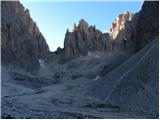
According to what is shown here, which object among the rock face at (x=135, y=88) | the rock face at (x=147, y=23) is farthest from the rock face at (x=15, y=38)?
the rock face at (x=135, y=88)

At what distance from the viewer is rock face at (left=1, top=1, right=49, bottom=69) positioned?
160 meters

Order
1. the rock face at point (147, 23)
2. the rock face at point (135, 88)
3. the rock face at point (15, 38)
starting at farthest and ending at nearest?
the rock face at point (15, 38) < the rock face at point (147, 23) < the rock face at point (135, 88)

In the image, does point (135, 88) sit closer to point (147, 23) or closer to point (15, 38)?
point (147, 23)

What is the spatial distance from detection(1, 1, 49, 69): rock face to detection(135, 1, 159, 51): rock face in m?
58.3

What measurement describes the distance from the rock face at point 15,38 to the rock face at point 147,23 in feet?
191

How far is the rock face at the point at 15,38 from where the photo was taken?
160 meters

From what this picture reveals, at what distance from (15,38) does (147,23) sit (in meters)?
70.2

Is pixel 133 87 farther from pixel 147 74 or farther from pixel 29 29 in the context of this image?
pixel 29 29

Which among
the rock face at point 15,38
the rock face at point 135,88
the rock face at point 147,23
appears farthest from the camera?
→ the rock face at point 15,38

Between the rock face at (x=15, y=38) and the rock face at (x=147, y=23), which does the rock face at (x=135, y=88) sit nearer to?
the rock face at (x=147, y=23)

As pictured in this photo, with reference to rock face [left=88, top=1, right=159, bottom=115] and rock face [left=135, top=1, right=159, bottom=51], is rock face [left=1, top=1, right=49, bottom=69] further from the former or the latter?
rock face [left=88, top=1, right=159, bottom=115]

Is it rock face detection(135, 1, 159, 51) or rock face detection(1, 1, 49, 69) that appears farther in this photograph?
rock face detection(1, 1, 49, 69)

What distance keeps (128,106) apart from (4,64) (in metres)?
102

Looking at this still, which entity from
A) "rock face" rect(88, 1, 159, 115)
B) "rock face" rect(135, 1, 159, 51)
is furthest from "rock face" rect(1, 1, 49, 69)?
"rock face" rect(88, 1, 159, 115)
